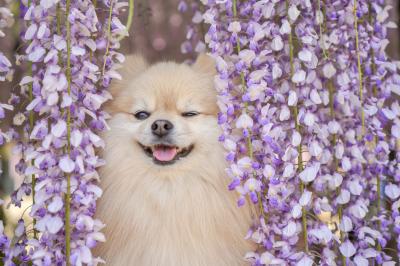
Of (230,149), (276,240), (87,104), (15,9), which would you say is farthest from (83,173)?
(15,9)

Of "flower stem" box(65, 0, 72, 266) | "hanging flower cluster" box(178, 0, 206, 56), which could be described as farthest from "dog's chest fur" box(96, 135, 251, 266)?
"hanging flower cluster" box(178, 0, 206, 56)

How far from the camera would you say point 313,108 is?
78.9 inches

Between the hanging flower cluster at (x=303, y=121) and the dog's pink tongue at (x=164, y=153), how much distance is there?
8.8 inches

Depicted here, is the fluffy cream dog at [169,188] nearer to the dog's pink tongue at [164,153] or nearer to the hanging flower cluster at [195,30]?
the dog's pink tongue at [164,153]

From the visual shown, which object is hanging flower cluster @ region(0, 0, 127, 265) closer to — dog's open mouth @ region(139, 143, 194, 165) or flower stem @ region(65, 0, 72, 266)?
flower stem @ region(65, 0, 72, 266)

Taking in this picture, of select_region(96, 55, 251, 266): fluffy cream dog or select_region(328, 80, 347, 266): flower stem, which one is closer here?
select_region(328, 80, 347, 266): flower stem

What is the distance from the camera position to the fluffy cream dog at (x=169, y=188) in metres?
2.12

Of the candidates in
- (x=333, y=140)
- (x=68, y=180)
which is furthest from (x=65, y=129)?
(x=333, y=140)

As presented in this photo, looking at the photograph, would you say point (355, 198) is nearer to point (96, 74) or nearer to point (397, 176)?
point (397, 176)

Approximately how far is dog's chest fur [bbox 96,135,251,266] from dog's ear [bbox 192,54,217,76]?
0.35 meters

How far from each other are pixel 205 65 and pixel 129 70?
29cm

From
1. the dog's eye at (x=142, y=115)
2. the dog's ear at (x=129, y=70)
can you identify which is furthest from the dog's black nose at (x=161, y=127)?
the dog's ear at (x=129, y=70)

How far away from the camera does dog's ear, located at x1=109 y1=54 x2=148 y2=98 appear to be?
231cm

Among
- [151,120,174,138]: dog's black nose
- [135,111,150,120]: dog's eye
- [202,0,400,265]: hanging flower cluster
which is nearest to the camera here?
[202,0,400,265]: hanging flower cluster
